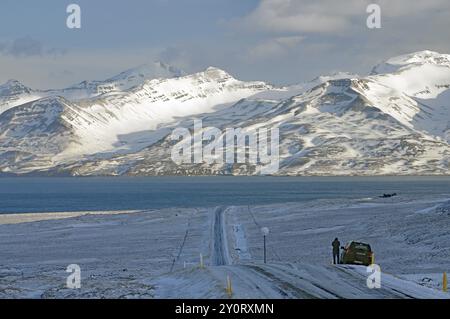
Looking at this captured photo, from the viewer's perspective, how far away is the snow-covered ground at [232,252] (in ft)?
108

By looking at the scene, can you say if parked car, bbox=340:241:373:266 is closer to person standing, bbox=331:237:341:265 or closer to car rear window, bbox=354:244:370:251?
car rear window, bbox=354:244:370:251

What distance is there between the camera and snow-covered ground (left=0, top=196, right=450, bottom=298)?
3288cm

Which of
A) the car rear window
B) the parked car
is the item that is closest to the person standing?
the parked car

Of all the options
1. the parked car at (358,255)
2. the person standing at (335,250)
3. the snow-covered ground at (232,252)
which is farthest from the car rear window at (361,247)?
the snow-covered ground at (232,252)

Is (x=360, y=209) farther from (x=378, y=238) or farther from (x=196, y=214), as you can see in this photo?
(x=378, y=238)

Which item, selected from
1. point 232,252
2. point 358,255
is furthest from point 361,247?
point 232,252

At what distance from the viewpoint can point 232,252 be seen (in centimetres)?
6181

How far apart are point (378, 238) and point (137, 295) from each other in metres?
40.1

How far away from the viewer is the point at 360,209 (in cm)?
9888

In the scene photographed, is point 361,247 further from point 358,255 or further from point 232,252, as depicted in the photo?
point 232,252

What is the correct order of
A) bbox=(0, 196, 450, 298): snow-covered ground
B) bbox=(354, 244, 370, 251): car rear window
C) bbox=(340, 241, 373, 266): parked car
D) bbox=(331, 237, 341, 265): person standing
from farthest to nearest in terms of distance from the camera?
1. bbox=(331, 237, 341, 265): person standing
2. bbox=(354, 244, 370, 251): car rear window
3. bbox=(340, 241, 373, 266): parked car
4. bbox=(0, 196, 450, 298): snow-covered ground
